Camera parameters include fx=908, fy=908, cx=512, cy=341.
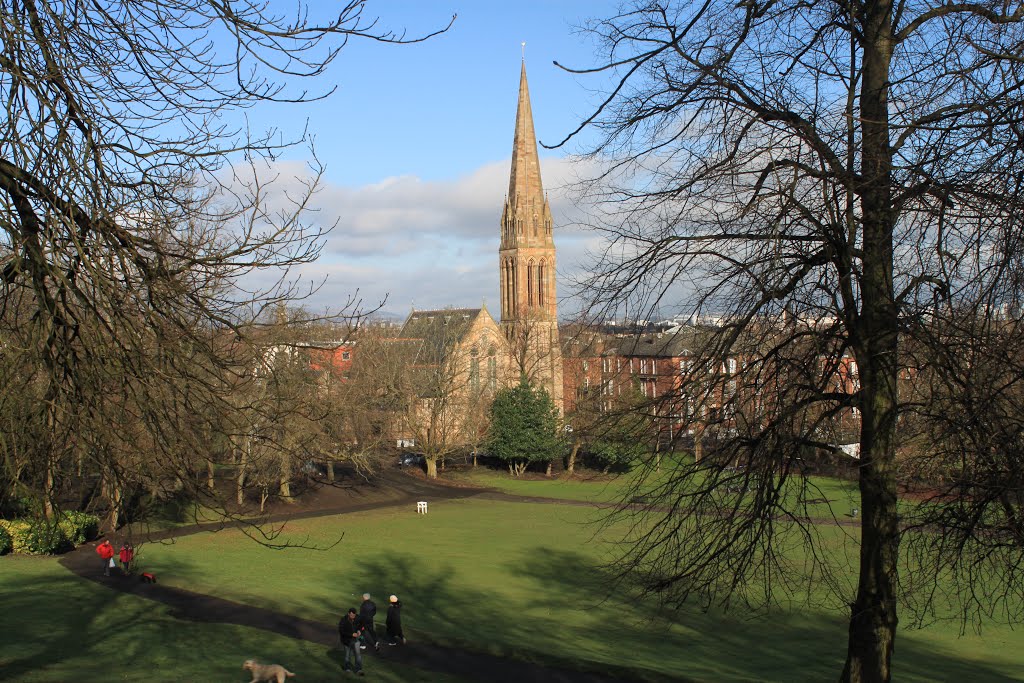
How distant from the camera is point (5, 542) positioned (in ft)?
87.9

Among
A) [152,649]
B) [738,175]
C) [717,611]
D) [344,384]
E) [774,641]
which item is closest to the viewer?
[738,175]

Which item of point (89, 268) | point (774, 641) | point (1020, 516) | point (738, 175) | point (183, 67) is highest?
point (183, 67)

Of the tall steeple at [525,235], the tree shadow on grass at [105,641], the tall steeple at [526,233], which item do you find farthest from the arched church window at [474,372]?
the tree shadow on grass at [105,641]

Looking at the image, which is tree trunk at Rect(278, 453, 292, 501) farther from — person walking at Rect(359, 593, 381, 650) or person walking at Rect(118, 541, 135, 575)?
person walking at Rect(118, 541, 135, 575)

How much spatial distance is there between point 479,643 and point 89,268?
13.8m

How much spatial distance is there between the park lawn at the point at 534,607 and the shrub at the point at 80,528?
6.48 feet

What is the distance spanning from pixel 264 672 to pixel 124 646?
4.63 m

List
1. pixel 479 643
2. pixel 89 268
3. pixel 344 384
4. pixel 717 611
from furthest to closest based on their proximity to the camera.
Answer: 1. pixel 344 384
2. pixel 717 611
3. pixel 479 643
4. pixel 89 268

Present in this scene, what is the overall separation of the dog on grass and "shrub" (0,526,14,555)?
17245 mm

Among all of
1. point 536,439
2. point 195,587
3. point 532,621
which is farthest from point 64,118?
point 536,439

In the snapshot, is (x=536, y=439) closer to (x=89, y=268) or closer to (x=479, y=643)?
(x=479, y=643)

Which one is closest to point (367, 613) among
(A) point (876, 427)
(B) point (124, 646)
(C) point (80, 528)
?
(B) point (124, 646)

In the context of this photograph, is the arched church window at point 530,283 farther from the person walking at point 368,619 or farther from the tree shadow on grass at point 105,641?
the person walking at point 368,619

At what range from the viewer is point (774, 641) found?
64.4 ft
